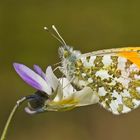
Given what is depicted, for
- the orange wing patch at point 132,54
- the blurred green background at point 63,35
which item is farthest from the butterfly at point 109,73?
the blurred green background at point 63,35

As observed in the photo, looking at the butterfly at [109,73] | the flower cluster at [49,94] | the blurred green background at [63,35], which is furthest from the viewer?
the blurred green background at [63,35]

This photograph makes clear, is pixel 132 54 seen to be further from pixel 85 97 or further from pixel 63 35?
pixel 63 35

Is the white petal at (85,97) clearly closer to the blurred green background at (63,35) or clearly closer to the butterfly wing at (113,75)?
the butterfly wing at (113,75)

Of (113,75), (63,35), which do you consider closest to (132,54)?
(113,75)

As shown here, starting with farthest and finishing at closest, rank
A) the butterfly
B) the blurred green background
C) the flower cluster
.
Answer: the blurred green background, the butterfly, the flower cluster

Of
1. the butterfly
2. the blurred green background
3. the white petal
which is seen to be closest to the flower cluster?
the white petal

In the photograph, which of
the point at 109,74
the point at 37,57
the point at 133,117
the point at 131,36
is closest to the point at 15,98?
the point at 37,57

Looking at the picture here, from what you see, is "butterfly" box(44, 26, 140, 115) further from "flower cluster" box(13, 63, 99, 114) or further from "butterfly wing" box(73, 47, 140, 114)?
"flower cluster" box(13, 63, 99, 114)

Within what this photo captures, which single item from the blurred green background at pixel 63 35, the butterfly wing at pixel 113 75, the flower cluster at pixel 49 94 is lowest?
the blurred green background at pixel 63 35
